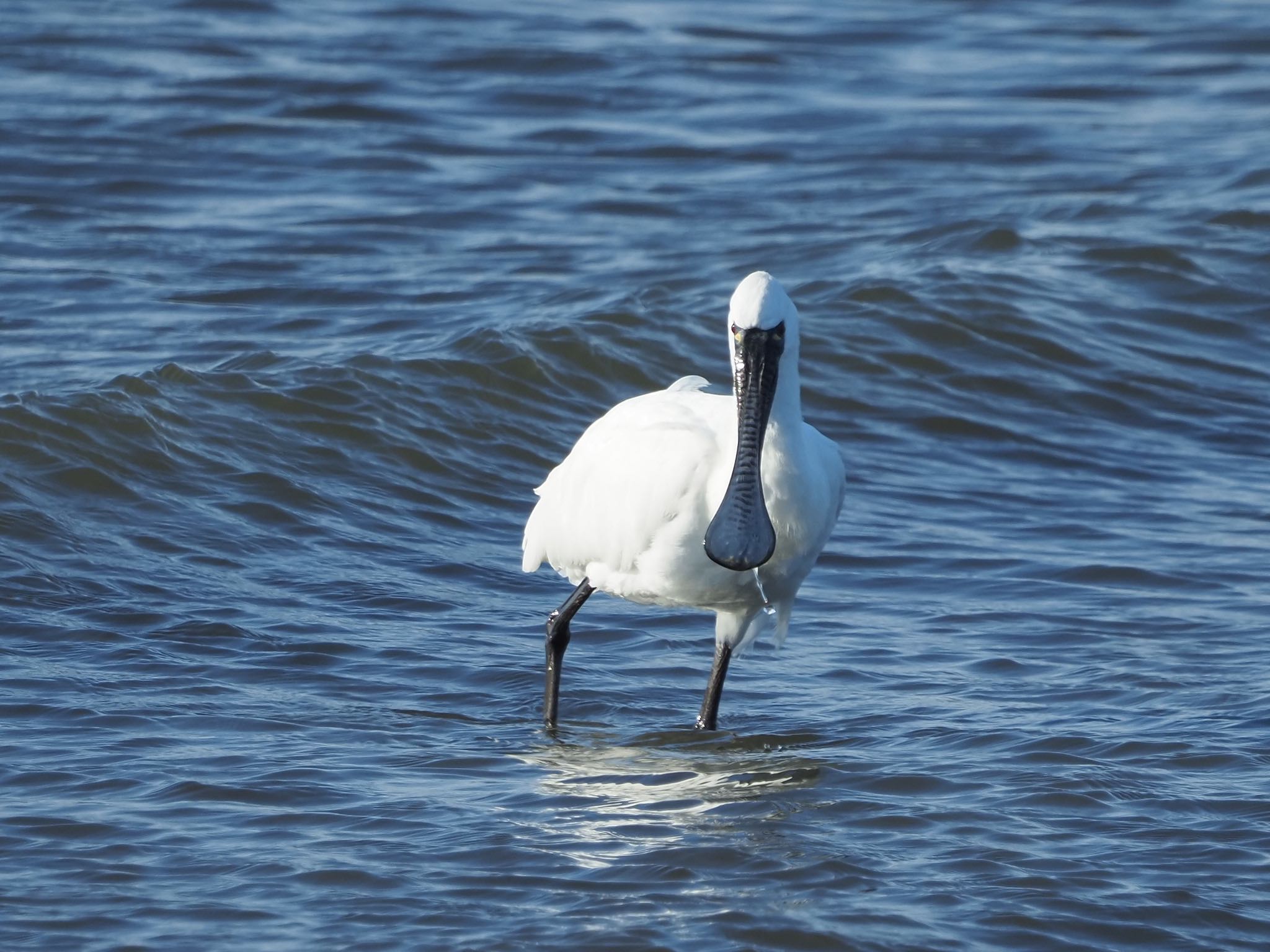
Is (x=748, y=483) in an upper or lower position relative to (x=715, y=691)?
upper

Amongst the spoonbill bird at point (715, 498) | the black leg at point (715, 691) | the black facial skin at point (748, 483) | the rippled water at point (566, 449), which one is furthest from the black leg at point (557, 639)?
the black facial skin at point (748, 483)

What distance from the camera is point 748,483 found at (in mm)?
7418

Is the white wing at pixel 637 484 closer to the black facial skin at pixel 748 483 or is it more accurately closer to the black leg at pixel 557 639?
the black leg at pixel 557 639

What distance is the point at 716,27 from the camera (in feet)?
78.1

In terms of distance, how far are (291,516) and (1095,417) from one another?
5.43 metres

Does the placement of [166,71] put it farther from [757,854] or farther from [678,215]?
[757,854]

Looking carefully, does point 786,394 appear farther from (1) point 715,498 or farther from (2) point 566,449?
(2) point 566,449

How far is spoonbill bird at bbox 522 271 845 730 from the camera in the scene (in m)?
7.49

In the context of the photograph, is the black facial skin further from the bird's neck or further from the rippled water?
the rippled water

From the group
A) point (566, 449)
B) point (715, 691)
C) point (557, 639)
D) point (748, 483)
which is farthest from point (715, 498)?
point (566, 449)

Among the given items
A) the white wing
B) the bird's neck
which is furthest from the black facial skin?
the white wing

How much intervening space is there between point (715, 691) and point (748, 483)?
1.25 metres

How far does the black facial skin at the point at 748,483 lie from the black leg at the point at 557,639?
3.99 ft

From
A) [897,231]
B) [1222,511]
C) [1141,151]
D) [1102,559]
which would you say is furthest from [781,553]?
[1141,151]
